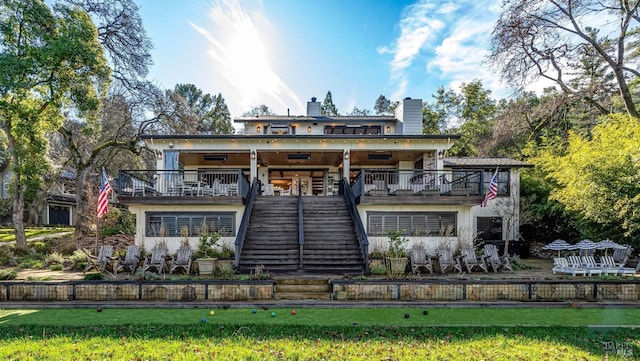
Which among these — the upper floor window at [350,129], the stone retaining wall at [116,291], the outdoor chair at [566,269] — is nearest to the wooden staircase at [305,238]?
the stone retaining wall at [116,291]

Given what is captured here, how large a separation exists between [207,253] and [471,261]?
9.17 m

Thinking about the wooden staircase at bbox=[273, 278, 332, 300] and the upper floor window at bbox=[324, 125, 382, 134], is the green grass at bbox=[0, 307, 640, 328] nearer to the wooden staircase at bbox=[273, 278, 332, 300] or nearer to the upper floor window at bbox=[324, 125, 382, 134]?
the wooden staircase at bbox=[273, 278, 332, 300]

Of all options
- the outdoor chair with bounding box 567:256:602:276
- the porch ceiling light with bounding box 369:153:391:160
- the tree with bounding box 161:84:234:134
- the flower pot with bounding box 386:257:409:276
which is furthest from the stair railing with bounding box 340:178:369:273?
the tree with bounding box 161:84:234:134

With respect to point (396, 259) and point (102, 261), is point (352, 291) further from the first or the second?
point (102, 261)

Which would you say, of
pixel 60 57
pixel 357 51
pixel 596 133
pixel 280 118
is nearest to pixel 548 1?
pixel 596 133

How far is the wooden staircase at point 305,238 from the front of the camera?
1105cm

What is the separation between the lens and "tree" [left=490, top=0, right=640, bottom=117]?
1686 cm

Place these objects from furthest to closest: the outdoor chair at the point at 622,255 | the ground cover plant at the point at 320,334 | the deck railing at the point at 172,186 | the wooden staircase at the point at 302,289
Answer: the deck railing at the point at 172,186
the outdoor chair at the point at 622,255
the wooden staircase at the point at 302,289
the ground cover plant at the point at 320,334

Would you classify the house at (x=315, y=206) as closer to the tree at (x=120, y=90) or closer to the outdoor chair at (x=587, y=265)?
the outdoor chair at (x=587, y=265)

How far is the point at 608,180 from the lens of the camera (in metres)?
12.9

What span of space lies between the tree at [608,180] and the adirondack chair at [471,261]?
203 inches

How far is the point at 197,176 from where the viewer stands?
17.6 meters

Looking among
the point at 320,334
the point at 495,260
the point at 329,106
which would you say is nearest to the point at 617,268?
the point at 495,260

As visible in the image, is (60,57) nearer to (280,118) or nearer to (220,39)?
(220,39)
